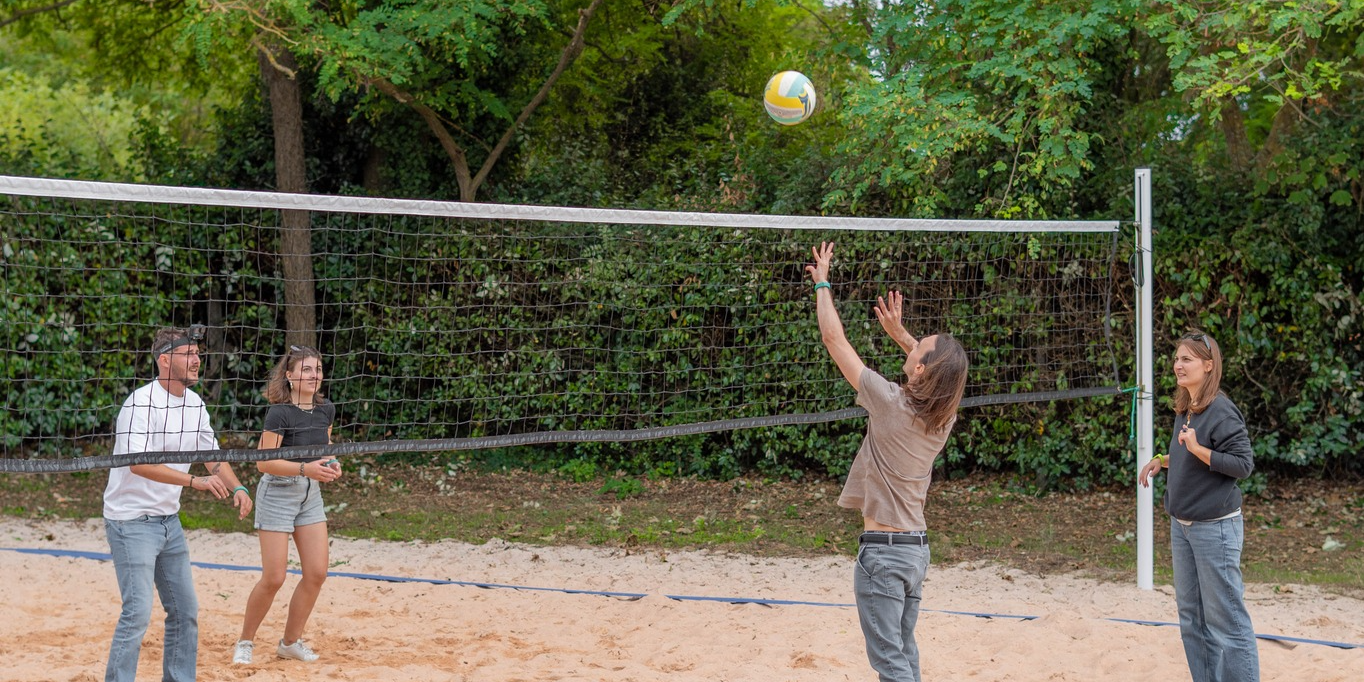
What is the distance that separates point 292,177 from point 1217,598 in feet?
28.0

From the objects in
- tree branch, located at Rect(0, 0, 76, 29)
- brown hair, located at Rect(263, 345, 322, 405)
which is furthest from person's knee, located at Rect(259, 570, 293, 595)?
tree branch, located at Rect(0, 0, 76, 29)

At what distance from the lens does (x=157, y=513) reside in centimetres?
414

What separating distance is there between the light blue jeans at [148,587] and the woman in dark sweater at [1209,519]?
391cm

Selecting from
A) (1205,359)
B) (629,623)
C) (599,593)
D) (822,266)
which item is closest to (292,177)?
(599,593)

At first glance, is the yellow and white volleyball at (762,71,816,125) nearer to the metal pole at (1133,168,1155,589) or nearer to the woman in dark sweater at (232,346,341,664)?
the metal pole at (1133,168,1155,589)

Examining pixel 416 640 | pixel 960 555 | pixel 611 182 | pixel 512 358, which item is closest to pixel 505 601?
pixel 416 640

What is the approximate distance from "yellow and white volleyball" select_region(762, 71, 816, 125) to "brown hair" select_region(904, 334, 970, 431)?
329 centimetres

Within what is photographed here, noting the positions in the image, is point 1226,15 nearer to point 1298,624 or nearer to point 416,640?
point 1298,624

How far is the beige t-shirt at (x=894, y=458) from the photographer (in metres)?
3.69

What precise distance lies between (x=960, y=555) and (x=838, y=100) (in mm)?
5156

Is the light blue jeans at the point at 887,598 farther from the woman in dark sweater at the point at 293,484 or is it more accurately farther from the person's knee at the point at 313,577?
the person's knee at the point at 313,577

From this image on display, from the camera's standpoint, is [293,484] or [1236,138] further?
[1236,138]

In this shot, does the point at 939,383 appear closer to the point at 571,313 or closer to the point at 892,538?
the point at 892,538

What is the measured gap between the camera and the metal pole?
251 inches
